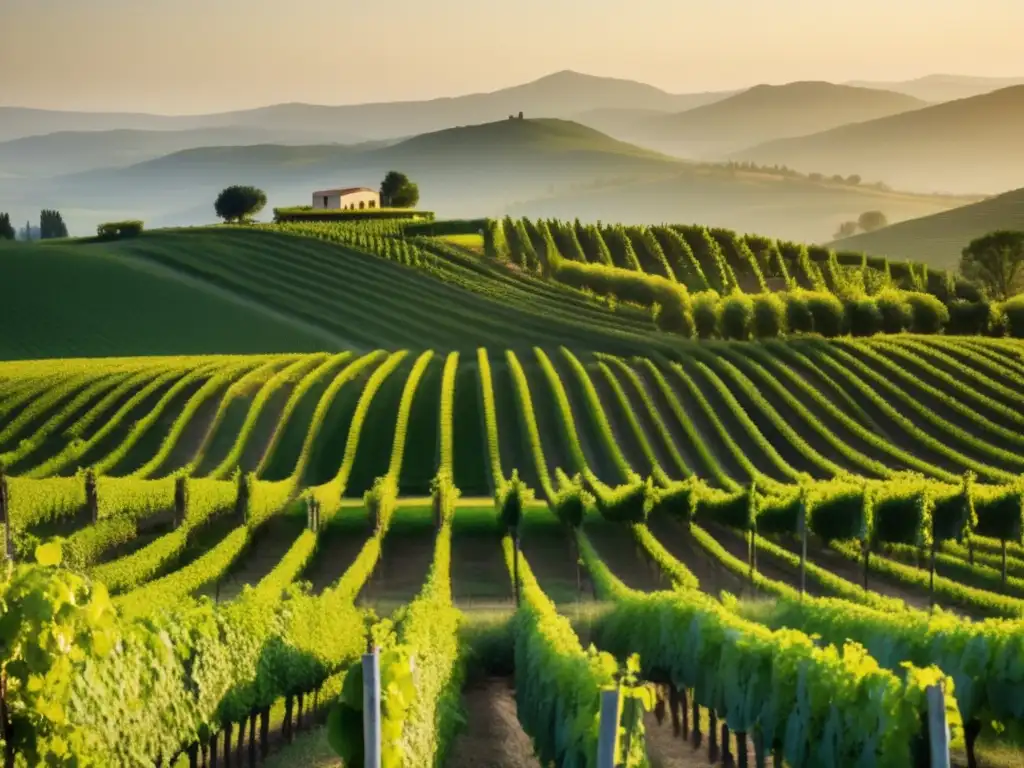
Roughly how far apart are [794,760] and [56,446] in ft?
158

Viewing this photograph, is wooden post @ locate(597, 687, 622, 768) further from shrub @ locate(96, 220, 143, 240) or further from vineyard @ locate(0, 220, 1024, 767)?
shrub @ locate(96, 220, 143, 240)

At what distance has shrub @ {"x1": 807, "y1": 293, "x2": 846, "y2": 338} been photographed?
84562mm

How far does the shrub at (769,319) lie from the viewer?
8400 centimetres

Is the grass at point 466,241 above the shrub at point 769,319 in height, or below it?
above

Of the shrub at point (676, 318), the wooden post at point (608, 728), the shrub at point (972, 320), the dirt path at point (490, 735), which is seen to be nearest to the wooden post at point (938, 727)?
the wooden post at point (608, 728)

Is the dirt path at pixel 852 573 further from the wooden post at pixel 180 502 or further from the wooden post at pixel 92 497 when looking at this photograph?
the wooden post at pixel 92 497

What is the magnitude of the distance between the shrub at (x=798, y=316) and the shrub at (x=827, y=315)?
0.90ft

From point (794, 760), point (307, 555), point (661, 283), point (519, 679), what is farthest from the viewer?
point (661, 283)

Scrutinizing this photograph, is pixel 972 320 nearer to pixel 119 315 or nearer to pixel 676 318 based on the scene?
→ pixel 676 318

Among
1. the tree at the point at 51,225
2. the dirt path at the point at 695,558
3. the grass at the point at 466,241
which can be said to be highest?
the tree at the point at 51,225

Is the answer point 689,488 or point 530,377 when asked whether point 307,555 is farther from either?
point 530,377

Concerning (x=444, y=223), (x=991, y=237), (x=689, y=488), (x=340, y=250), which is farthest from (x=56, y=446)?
(x=991, y=237)

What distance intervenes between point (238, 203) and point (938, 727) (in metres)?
147

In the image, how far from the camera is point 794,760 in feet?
54.5
